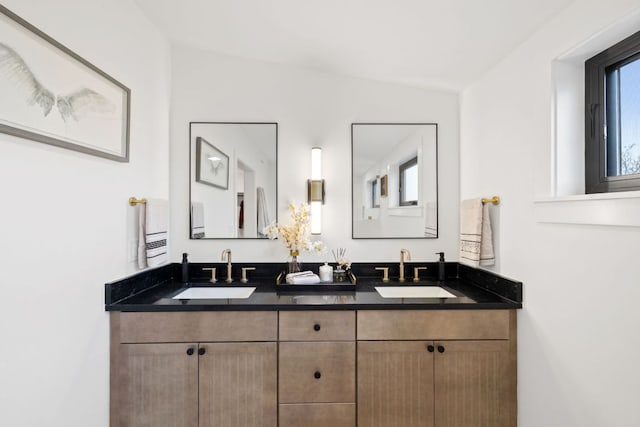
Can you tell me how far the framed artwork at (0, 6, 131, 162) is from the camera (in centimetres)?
104

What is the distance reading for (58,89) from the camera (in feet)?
4.01

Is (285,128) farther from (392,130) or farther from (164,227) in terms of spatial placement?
(164,227)

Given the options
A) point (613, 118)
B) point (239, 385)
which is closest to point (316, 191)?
point (239, 385)

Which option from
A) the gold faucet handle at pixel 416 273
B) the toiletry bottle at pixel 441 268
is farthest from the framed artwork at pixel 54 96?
the toiletry bottle at pixel 441 268

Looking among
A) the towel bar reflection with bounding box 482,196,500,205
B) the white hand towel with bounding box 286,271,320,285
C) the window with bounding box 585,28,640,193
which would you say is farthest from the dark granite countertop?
the window with bounding box 585,28,640,193

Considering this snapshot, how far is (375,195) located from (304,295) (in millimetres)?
839

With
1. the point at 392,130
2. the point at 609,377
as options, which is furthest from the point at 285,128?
the point at 609,377

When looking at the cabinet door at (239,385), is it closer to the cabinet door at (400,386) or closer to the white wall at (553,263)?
the cabinet door at (400,386)

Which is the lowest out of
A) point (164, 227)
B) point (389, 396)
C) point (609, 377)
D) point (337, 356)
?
point (389, 396)

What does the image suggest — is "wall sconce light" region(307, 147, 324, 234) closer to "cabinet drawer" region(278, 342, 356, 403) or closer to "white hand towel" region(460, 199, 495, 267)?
"cabinet drawer" region(278, 342, 356, 403)

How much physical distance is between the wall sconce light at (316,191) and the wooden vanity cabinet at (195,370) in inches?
30.0

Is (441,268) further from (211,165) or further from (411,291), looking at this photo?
(211,165)

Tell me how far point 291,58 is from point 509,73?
4.17 feet

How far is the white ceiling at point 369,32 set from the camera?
1442mm
